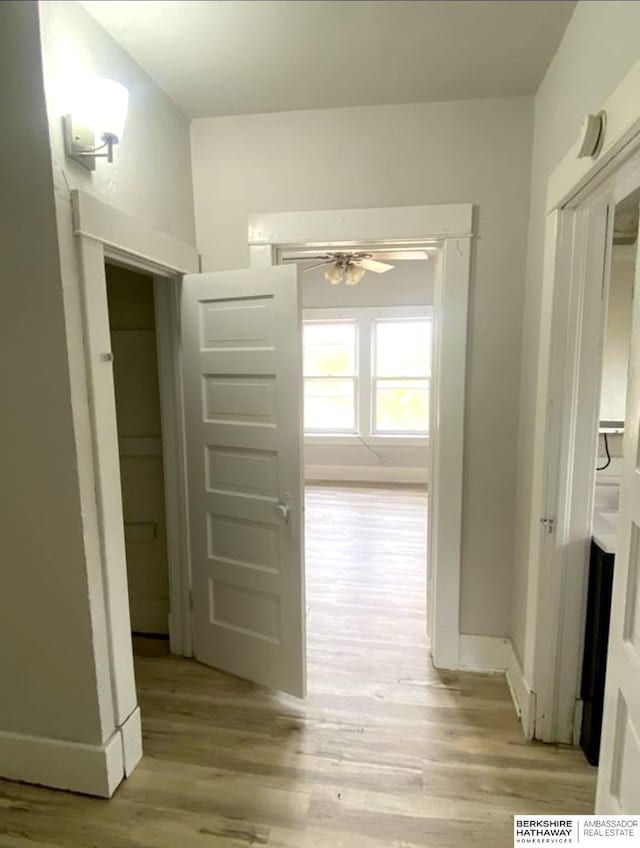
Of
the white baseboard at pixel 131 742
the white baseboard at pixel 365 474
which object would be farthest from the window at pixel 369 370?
the white baseboard at pixel 131 742

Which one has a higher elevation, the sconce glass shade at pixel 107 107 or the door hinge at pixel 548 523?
the sconce glass shade at pixel 107 107

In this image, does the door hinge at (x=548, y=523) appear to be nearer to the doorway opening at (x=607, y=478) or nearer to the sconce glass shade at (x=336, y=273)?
the doorway opening at (x=607, y=478)

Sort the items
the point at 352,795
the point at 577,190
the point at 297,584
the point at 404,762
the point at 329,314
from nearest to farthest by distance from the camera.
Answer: the point at 577,190
the point at 352,795
the point at 404,762
the point at 297,584
the point at 329,314

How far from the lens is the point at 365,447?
19.3 ft

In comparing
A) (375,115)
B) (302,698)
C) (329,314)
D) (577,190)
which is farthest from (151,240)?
(329,314)

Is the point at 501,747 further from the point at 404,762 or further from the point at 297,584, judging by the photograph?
the point at 297,584

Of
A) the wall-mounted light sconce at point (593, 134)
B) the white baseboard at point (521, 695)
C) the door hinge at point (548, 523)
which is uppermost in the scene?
the wall-mounted light sconce at point (593, 134)

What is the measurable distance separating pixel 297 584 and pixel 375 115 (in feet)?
6.45

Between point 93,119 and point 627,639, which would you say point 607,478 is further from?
point 93,119

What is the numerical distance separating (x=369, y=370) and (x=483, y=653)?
13.2 feet

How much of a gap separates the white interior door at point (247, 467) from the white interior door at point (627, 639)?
110 cm

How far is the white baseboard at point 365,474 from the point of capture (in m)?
5.76

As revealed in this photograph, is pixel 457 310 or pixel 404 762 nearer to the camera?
pixel 404 762

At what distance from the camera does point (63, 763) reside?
63.8 inches
